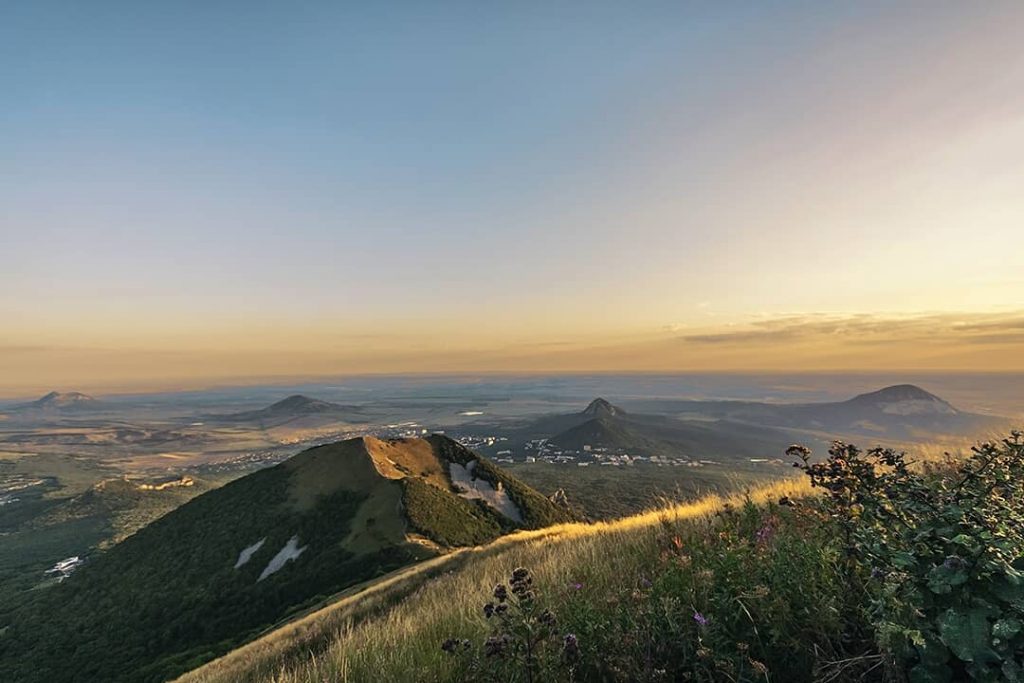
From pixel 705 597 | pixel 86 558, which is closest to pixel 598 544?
pixel 705 597

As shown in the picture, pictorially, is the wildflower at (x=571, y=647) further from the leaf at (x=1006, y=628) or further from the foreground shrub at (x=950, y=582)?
the leaf at (x=1006, y=628)

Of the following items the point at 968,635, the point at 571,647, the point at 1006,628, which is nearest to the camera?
the point at 1006,628

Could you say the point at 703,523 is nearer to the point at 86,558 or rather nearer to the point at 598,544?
the point at 598,544

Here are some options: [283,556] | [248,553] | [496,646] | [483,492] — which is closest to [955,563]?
[496,646]

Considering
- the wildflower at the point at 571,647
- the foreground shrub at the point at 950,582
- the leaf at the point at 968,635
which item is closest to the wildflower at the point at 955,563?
the foreground shrub at the point at 950,582

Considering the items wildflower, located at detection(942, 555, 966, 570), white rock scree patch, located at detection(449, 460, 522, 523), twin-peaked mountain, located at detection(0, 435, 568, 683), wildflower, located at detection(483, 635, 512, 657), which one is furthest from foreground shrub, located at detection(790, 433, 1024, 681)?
white rock scree patch, located at detection(449, 460, 522, 523)

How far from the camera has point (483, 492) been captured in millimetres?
107000

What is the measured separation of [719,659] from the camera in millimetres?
3836

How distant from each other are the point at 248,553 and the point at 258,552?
9.97 feet

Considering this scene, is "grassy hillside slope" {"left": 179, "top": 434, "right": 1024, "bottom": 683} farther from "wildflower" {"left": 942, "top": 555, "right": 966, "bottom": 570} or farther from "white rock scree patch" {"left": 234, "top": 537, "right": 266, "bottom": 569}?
"white rock scree patch" {"left": 234, "top": 537, "right": 266, "bottom": 569}

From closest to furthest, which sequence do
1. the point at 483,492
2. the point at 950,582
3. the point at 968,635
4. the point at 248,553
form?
the point at 968,635, the point at 950,582, the point at 248,553, the point at 483,492

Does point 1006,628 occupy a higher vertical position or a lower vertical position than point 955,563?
lower

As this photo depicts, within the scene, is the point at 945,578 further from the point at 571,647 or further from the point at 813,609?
the point at 571,647

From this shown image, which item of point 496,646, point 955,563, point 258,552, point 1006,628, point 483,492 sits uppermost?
point 955,563
